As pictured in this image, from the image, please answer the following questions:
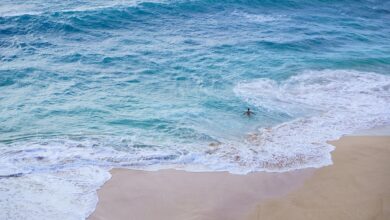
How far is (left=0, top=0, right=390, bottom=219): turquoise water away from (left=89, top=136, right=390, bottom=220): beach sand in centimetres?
38

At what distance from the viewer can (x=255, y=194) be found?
7445mm

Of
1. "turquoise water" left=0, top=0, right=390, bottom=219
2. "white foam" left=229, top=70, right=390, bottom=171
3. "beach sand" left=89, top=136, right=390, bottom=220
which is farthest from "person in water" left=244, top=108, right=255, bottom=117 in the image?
"beach sand" left=89, top=136, right=390, bottom=220

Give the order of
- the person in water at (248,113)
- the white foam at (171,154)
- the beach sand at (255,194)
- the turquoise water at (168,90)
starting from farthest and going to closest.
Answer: the person in water at (248,113)
the turquoise water at (168,90)
the white foam at (171,154)
the beach sand at (255,194)

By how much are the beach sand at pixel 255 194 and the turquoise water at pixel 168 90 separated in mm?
378

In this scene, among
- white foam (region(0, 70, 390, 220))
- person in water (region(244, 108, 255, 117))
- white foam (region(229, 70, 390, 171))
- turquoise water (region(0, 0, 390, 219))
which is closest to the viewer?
white foam (region(0, 70, 390, 220))

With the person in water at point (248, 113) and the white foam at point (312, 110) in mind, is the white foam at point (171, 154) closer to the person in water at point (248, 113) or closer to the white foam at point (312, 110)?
the white foam at point (312, 110)

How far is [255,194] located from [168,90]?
553cm

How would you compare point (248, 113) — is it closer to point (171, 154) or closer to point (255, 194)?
point (171, 154)

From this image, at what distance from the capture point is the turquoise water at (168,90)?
27.8ft

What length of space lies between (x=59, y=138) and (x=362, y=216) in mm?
6608

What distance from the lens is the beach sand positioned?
6832mm

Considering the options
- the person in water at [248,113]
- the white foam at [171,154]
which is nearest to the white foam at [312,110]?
the white foam at [171,154]

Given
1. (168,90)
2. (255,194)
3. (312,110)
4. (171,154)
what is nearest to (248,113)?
(312,110)

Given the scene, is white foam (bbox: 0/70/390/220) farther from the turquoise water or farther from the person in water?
the person in water
